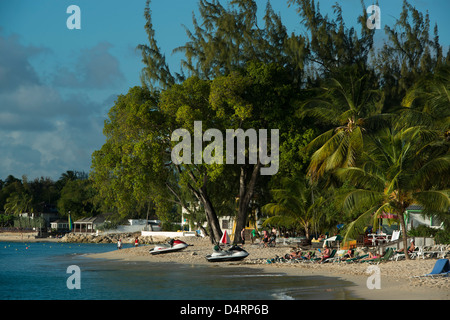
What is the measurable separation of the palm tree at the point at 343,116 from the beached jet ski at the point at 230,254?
22.2ft

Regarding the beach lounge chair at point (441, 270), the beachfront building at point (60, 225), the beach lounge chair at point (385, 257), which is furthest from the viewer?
the beachfront building at point (60, 225)

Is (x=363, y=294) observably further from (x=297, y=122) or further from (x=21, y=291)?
(x=297, y=122)

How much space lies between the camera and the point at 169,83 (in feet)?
127

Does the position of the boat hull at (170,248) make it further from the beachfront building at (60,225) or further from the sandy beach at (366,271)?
the beachfront building at (60,225)

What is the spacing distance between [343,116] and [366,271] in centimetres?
1159

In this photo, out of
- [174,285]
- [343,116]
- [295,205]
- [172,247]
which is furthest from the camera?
[295,205]

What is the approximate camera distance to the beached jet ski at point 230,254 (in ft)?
94.8

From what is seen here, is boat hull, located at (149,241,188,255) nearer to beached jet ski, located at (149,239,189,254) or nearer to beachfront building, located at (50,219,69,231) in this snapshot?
beached jet ski, located at (149,239,189,254)

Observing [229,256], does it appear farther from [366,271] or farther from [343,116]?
[343,116]

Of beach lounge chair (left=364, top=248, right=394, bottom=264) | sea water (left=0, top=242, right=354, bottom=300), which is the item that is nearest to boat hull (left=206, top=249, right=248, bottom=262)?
sea water (left=0, top=242, right=354, bottom=300)

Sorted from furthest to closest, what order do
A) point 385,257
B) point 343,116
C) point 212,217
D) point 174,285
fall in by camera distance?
1. point 212,217
2. point 343,116
3. point 385,257
4. point 174,285

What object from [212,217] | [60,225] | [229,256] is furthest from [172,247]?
[60,225]

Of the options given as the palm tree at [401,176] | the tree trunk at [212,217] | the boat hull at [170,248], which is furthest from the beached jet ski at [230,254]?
the tree trunk at [212,217]

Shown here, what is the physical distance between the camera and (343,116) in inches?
1230
